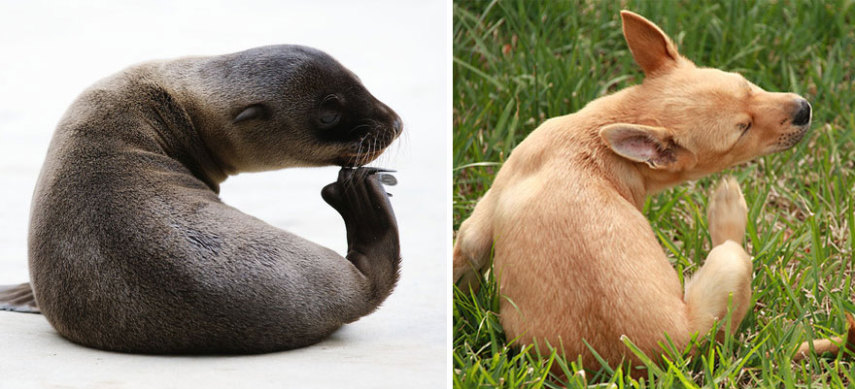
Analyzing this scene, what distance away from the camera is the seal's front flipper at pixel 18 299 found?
14.8 ft

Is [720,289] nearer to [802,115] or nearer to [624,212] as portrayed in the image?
[624,212]

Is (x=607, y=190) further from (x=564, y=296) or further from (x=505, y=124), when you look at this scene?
(x=505, y=124)

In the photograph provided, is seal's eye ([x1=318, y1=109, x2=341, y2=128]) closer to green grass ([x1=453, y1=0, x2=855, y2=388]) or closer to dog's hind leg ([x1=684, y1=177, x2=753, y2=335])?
green grass ([x1=453, y1=0, x2=855, y2=388])

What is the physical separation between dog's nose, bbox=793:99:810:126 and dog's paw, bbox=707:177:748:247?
377mm

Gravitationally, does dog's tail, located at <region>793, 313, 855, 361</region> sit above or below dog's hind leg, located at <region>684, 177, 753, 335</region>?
below

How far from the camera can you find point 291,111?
433 centimetres

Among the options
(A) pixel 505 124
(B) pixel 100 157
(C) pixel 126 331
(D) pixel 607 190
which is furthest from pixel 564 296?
(A) pixel 505 124

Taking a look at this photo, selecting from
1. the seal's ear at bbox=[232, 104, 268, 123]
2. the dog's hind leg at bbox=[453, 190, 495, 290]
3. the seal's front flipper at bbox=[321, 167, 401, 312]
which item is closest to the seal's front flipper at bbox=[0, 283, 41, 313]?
the seal's ear at bbox=[232, 104, 268, 123]

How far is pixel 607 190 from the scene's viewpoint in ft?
13.0

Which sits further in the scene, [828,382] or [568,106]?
[568,106]

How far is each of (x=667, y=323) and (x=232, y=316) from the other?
1.48 m

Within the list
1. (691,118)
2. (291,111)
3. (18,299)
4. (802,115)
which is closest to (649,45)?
(691,118)

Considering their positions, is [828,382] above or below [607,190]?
below

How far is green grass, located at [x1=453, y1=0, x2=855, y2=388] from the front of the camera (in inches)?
153
